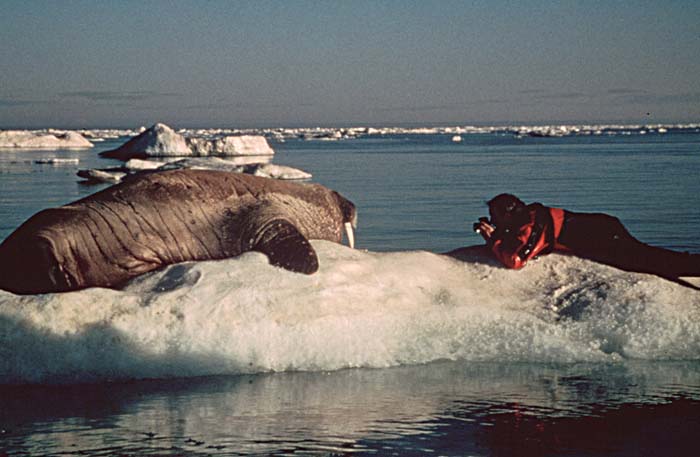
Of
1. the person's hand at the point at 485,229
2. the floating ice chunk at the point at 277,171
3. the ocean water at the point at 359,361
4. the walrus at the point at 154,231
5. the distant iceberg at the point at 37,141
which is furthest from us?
the distant iceberg at the point at 37,141

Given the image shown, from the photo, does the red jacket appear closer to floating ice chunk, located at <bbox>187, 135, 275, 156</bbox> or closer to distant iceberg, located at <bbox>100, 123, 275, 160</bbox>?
distant iceberg, located at <bbox>100, 123, 275, 160</bbox>

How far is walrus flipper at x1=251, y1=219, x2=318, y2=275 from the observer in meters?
6.63

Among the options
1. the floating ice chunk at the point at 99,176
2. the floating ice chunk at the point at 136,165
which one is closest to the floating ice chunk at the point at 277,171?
the floating ice chunk at the point at 99,176

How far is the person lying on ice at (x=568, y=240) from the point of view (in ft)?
23.1

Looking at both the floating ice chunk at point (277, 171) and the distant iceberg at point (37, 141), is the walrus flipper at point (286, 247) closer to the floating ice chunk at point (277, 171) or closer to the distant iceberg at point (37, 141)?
the floating ice chunk at point (277, 171)

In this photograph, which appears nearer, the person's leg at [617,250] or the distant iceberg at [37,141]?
the person's leg at [617,250]

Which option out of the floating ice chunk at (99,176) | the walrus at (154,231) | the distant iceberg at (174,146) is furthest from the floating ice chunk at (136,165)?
the walrus at (154,231)

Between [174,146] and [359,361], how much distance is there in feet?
136

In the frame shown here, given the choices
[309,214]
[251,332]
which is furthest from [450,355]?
[309,214]

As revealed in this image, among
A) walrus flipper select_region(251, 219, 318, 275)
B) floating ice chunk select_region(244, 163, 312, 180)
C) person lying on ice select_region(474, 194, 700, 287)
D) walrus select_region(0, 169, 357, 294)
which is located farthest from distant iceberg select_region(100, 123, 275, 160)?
person lying on ice select_region(474, 194, 700, 287)

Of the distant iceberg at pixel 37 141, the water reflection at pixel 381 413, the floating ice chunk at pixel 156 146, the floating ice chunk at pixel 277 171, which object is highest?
the water reflection at pixel 381 413

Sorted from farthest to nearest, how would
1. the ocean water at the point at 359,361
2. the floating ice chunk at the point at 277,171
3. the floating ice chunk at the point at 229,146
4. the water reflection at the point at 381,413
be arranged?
the floating ice chunk at the point at 229,146
the floating ice chunk at the point at 277,171
the ocean water at the point at 359,361
the water reflection at the point at 381,413

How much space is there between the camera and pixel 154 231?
7168mm

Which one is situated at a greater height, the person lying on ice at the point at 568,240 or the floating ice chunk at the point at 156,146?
the person lying on ice at the point at 568,240
